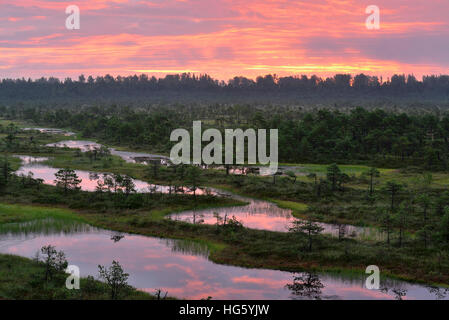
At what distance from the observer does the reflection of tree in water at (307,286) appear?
93.9 ft

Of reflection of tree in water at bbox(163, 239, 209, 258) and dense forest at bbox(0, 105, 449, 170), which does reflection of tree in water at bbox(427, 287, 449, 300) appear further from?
dense forest at bbox(0, 105, 449, 170)

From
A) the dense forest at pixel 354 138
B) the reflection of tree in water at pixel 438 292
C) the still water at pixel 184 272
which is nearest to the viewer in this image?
the reflection of tree in water at pixel 438 292

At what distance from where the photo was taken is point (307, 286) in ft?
98.3

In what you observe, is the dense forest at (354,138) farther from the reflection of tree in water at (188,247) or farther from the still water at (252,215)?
the reflection of tree in water at (188,247)

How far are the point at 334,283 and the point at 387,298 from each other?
3.62m

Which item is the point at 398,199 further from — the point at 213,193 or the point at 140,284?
the point at 140,284

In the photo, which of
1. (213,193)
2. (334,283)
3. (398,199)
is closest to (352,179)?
(398,199)

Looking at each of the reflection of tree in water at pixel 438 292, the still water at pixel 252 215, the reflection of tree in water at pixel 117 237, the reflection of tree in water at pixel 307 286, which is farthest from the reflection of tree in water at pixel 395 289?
the reflection of tree in water at pixel 117 237

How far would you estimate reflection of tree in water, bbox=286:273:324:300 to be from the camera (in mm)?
28625

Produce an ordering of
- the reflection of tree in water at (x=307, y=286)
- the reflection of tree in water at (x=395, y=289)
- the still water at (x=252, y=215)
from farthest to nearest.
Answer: the still water at (x=252, y=215)
the reflection of tree in water at (x=307, y=286)
the reflection of tree in water at (x=395, y=289)

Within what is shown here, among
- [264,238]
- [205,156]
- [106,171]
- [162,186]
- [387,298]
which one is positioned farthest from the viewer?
[205,156]

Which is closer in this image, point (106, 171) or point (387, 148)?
point (106, 171)

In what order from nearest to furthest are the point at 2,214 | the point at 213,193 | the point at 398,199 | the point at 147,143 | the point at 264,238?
the point at 264,238 < the point at 2,214 < the point at 398,199 < the point at 213,193 < the point at 147,143

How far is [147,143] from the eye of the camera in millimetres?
104188
